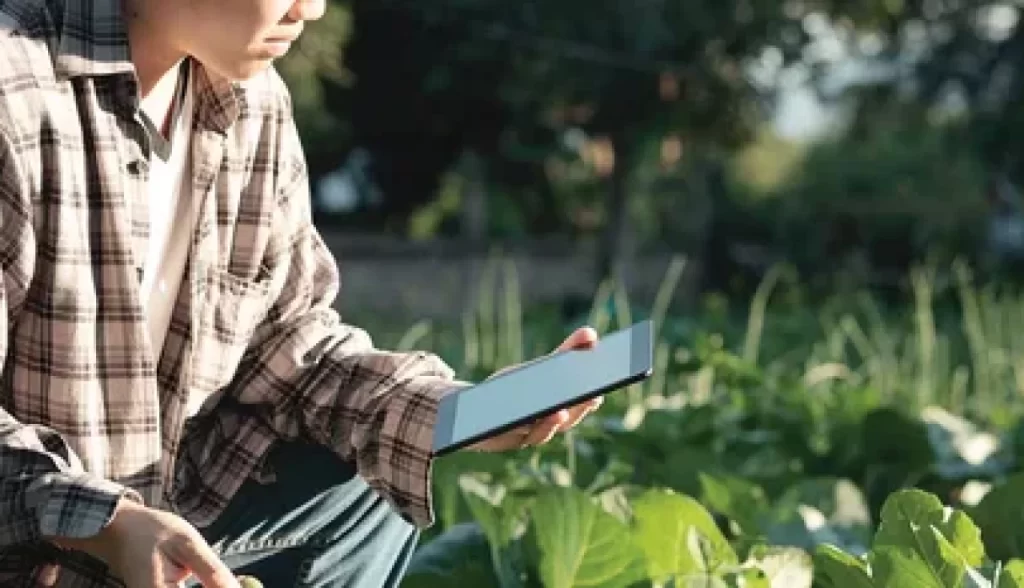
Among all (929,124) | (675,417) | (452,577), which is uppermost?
(452,577)

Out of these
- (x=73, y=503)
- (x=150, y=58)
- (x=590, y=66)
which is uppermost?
(x=150, y=58)

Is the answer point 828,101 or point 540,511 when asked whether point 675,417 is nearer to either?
point 540,511

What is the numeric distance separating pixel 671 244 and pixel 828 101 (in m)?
3.39

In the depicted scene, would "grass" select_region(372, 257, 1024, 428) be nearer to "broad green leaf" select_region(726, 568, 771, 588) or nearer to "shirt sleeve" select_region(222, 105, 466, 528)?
"broad green leaf" select_region(726, 568, 771, 588)

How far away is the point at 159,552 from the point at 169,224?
50cm

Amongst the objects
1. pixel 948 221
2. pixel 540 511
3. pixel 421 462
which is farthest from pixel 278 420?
pixel 948 221

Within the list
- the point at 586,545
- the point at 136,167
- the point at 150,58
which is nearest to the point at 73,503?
the point at 136,167

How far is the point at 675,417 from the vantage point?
416 centimetres

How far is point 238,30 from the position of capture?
2004mm

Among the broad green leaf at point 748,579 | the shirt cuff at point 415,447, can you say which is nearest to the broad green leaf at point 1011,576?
the broad green leaf at point 748,579

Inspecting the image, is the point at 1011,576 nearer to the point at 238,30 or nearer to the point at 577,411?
the point at 577,411

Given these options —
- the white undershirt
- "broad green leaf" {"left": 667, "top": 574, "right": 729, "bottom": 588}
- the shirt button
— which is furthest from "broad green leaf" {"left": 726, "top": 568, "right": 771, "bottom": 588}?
the shirt button

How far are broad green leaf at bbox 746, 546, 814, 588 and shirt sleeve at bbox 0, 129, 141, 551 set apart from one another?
882 millimetres

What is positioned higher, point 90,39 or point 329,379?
point 90,39
